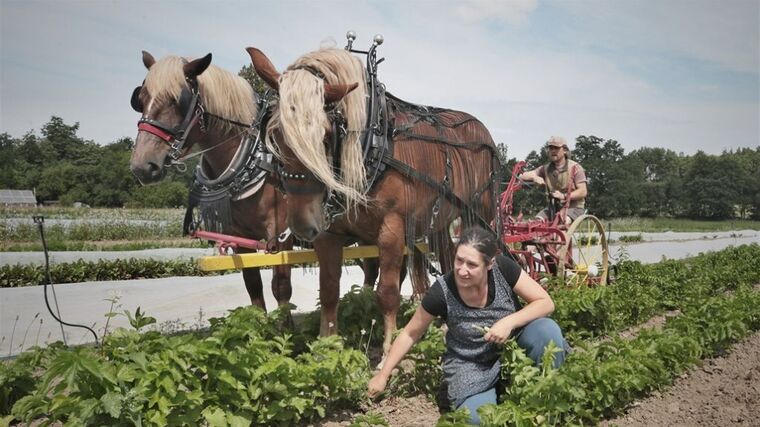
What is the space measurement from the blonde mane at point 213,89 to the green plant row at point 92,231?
34.2 feet

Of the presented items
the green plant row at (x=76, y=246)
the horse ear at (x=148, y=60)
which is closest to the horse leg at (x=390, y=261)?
the horse ear at (x=148, y=60)

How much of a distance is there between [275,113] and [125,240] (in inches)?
501

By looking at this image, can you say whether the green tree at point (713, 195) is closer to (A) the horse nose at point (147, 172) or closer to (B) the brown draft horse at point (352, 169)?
(B) the brown draft horse at point (352, 169)

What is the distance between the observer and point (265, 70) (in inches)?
131

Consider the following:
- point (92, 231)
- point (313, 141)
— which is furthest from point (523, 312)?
point (92, 231)

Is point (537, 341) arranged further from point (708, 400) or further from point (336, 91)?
point (336, 91)

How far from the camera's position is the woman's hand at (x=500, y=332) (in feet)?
9.32

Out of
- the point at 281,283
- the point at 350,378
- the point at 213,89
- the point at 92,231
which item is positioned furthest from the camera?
the point at 92,231

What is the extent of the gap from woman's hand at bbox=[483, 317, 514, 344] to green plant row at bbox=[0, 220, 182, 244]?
40.9ft

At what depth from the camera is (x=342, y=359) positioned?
3.00 metres

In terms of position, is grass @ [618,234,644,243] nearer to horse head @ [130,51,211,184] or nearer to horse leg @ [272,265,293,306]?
horse leg @ [272,265,293,306]

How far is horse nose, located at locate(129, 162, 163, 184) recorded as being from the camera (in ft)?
12.1

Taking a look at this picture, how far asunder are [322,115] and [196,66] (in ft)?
4.58

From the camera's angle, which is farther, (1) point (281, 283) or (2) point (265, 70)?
(1) point (281, 283)
